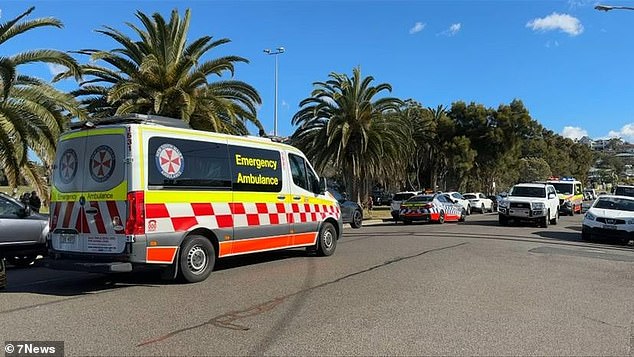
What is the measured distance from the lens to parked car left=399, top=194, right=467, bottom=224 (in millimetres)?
24516

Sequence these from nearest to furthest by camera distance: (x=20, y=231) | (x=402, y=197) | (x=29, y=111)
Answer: (x=20, y=231) → (x=29, y=111) → (x=402, y=197)

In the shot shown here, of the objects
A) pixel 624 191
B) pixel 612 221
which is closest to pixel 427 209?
pixel 612 221

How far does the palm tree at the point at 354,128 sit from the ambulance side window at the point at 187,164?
2044 cm

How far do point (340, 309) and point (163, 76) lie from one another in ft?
48.9

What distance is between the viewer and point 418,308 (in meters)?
6.90

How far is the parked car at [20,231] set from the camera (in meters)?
10.5

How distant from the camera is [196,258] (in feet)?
28.9

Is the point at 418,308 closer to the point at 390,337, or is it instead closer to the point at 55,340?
the point at 390,337

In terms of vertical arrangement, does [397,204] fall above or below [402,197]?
below

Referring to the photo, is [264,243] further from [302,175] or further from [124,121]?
[124,121]

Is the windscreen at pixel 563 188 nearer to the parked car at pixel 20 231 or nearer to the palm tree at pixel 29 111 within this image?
the palm tree at pixel 29 111

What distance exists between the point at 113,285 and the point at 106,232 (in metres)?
1.13

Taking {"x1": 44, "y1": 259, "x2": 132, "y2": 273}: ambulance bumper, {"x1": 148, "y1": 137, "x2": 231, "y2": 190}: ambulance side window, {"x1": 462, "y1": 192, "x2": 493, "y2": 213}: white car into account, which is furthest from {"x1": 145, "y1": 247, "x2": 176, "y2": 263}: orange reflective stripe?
{"x1": 462, "y1": 192, "x2": 493, "y2": 213}: white car

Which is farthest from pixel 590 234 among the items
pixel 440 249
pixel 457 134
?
pixel 457 134
